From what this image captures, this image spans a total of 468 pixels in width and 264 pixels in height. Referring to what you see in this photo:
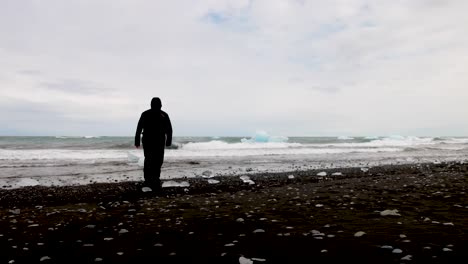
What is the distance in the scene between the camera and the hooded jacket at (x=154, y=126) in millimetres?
12469

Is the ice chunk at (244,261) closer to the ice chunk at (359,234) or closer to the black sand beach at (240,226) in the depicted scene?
the black sand beach at (240,226)

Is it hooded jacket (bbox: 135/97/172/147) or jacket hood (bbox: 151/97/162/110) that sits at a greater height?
jacket hood (bbox: 151/97/162/110)

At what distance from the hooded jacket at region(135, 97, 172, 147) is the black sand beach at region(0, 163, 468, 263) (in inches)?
73.2

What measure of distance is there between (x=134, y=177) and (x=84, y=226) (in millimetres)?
9166

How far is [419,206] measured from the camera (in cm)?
817

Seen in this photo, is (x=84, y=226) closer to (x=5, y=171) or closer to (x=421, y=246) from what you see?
(x=421, y=246)

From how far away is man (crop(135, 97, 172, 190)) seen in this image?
1247cm

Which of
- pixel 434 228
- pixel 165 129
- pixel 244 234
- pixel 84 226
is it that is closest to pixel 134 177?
pixel 165 129

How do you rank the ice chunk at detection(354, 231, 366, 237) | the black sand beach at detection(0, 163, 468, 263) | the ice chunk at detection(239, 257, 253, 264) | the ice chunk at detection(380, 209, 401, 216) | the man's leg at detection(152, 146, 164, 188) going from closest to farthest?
the ice chunk at detection(239, 257, 253, 264) → the black sand beach at detection(0, 163, 468, 263) → the ice chunk at detection(354, 231, 366, 237) → the ice chunk at detection(380, 209, 401, 216) → the man's leg at detection(152, 146, 164, 188)

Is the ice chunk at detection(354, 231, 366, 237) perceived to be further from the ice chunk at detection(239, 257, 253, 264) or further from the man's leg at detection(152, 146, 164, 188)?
the man's leg at detection(152, 146, 164, 188)

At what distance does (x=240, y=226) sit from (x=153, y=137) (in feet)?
22.0

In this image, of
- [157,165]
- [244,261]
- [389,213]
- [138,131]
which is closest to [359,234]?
[389,213]

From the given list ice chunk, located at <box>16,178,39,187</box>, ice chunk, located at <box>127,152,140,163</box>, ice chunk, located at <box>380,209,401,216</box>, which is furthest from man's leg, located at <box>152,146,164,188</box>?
ice chunk, located at <box>127,152,140,163</box>

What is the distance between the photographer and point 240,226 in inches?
264
